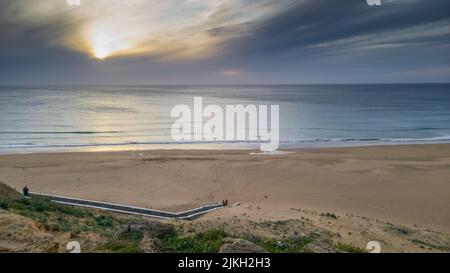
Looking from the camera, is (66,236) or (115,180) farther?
(115,180)

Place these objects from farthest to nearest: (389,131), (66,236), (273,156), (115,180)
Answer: (389,131) < (273,156) < (115,180) < (66,236)

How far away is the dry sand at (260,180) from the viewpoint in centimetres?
1342

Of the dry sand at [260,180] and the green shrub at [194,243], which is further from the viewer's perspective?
the dry sand at [260,180]

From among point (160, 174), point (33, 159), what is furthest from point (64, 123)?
point (160, 174)

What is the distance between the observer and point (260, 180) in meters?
18.2

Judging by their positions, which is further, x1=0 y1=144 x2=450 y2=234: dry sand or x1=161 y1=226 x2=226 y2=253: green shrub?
x1=0 y1=144 x2=450 y2=234: dry sand

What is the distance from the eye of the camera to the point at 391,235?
9383 mm

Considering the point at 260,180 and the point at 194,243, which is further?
the point at 260,180

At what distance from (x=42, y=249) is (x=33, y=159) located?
72.5 ft

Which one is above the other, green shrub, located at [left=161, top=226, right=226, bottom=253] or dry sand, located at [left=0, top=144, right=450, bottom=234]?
green shrub, located at [left=161, top=226, right=226, bottom=253]

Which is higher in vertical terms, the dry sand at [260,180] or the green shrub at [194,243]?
the green shrub at [194,243]

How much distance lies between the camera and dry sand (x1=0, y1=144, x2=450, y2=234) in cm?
1342
